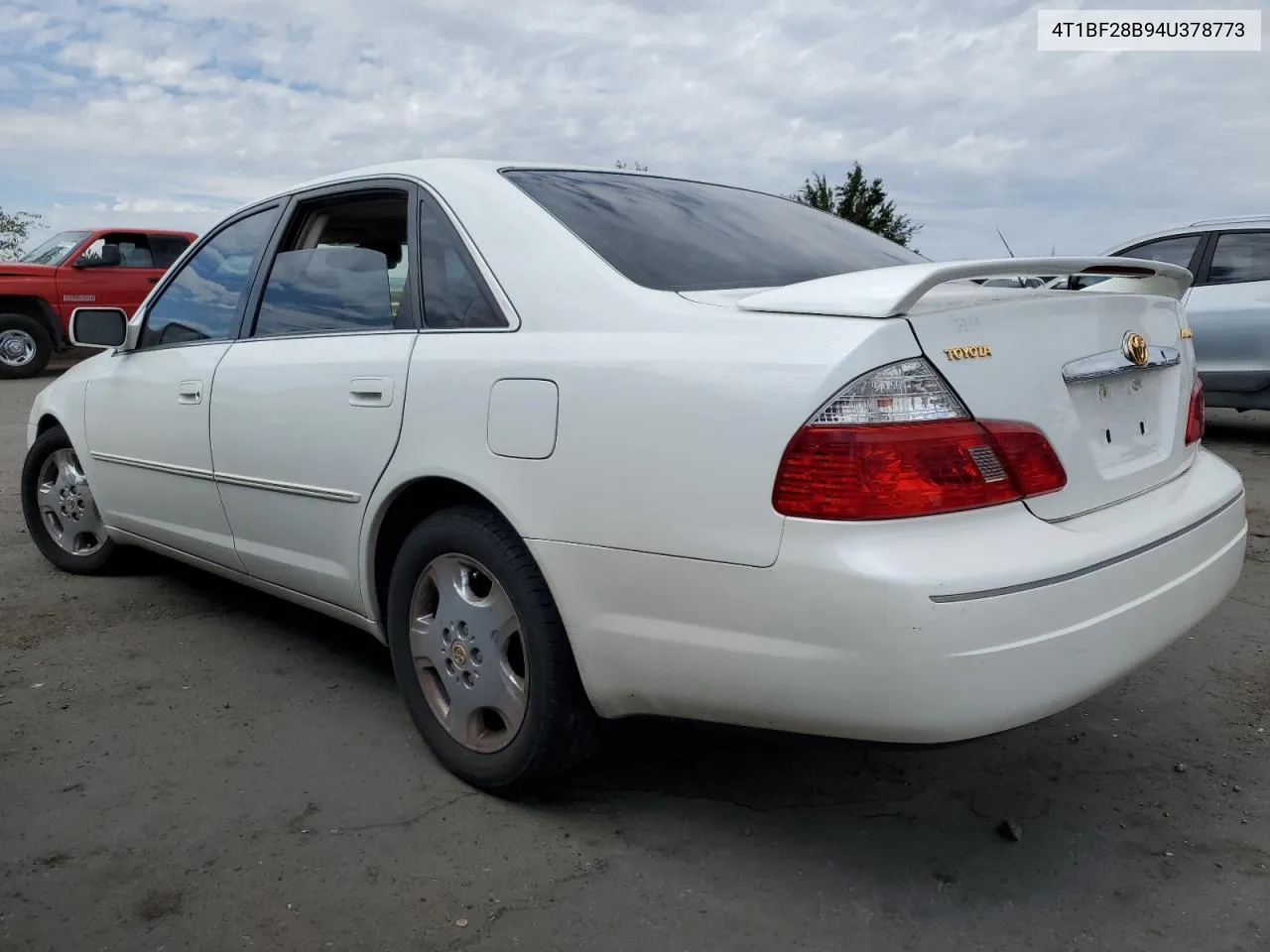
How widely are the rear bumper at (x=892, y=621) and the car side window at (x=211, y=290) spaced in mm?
1834

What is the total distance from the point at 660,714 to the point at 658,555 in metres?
0.36

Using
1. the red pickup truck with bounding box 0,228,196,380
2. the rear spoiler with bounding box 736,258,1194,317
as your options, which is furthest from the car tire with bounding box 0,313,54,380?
the rear spoiler with bounding box 736,258,1194,317

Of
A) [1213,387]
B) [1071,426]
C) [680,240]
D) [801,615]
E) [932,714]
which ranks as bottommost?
[1213,387]

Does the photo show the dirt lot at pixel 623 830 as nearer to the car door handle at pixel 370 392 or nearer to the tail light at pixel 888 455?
the tail light at pixel 888 455

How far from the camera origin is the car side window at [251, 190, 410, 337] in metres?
2.95

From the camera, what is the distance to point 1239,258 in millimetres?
7953

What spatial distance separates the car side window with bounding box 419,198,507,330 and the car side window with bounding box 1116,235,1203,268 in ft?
22.3

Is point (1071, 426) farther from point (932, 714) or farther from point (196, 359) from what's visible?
point (196, 359)

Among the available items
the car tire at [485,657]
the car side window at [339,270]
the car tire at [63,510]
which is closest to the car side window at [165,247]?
the car tire at [63,510]

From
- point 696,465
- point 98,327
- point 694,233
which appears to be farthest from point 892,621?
point 98,327

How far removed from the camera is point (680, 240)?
2650 millimetres

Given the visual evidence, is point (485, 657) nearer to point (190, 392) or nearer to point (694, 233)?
point (694, 233)

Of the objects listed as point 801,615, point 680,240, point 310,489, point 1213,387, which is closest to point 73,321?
point 310,489

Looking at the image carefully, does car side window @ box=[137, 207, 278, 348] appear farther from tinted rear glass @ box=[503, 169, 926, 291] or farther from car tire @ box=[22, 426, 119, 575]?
tinted rear glass @ box=[503, 169, 926, 291]
